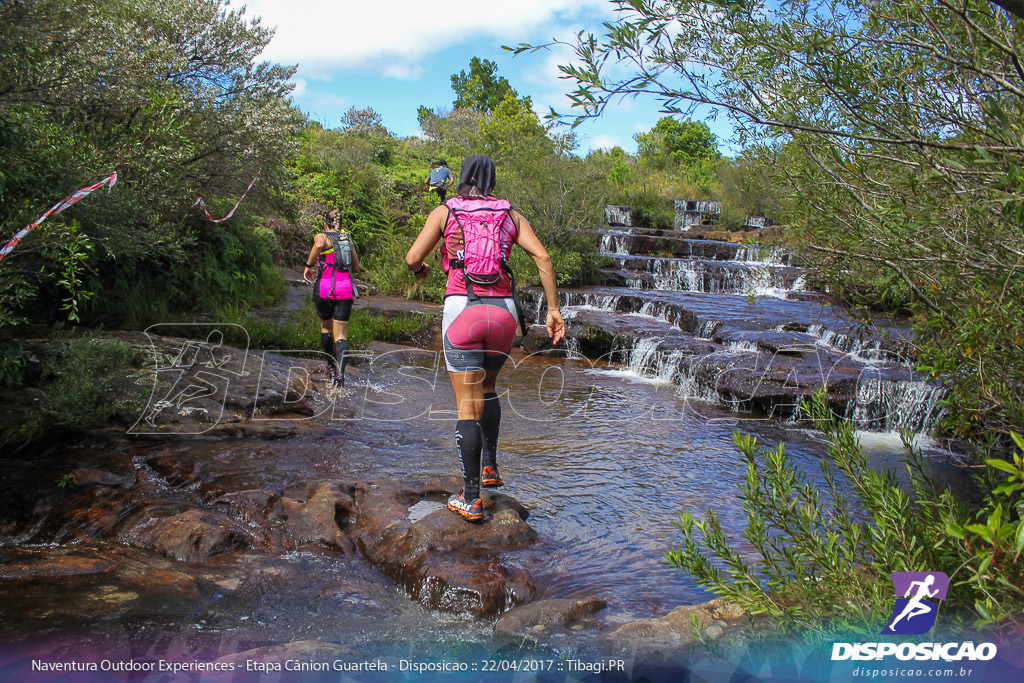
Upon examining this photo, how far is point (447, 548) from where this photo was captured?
394 centimetres

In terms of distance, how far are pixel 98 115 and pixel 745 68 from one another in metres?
6.85

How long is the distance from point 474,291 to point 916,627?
270cm

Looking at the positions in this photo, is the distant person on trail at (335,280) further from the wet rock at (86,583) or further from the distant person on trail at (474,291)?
the wet rock at (86,583)

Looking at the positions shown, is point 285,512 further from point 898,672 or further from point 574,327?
point 574,327

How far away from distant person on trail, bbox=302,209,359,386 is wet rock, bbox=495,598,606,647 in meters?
5.32

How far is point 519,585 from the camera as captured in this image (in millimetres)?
3684

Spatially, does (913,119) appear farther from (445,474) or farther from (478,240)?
(445,474)

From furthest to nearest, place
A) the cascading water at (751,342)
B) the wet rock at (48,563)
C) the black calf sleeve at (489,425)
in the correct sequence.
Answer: the cascading water at (751,342) < the black calf sleeve at (489,425) < the wet rock at (48,563)

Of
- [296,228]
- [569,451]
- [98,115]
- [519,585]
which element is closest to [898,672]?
[519,585]

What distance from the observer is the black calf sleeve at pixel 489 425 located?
4441 millimetres

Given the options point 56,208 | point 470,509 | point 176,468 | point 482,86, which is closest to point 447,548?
point 470,509

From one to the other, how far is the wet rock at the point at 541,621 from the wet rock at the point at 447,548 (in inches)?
7.6

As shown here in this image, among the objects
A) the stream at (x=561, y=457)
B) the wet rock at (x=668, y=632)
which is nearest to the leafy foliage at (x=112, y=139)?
the stream at (x=561, y=457)

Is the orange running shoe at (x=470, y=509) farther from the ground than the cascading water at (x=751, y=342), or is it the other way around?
the cascading water at (x=751, y=342)
